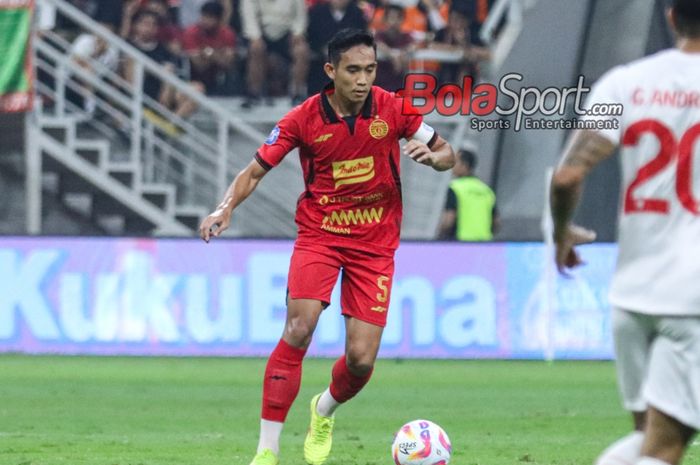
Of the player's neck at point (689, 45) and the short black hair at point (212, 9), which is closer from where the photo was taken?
the player's neck at point (689, 45)

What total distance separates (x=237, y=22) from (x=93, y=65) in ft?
6.78

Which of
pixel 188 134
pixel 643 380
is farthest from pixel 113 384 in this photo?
pixel 643 380

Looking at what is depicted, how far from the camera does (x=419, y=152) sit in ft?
26.5

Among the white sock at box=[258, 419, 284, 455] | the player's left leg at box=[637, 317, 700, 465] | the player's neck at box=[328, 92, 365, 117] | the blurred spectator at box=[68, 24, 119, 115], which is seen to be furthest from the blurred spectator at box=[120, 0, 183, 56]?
the player's left leg at box=[637, 317, 700, 465]

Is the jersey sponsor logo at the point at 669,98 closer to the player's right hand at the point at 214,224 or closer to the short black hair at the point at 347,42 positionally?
the player's right hand at the point at 214,224

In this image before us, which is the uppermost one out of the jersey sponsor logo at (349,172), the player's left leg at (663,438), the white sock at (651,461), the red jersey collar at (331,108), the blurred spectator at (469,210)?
the red jersey collar at (331,108)

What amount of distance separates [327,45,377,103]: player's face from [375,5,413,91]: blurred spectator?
39.0 ft

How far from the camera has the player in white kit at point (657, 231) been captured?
16.5ft

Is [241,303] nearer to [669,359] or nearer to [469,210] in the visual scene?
[469,210]

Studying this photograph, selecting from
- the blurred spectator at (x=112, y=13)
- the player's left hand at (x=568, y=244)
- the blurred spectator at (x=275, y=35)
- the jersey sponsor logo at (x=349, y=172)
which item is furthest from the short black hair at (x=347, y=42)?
the blurred spectator at (x=112, y=13)

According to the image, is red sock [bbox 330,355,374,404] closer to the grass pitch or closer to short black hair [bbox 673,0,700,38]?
the grass pitch

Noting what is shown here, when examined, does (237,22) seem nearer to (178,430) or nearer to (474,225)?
(474,225)

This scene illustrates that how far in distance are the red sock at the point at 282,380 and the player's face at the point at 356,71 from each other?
1.40 meters

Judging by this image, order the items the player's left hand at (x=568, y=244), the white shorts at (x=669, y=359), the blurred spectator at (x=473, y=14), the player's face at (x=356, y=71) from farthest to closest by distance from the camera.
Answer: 1. the blurred spectator at (x=473, y=14)
2. the player's face at (x=356, y=71)
3. the player's left hand at (x=568, y=244)
4. the white shorts at (x=669, y=359)
